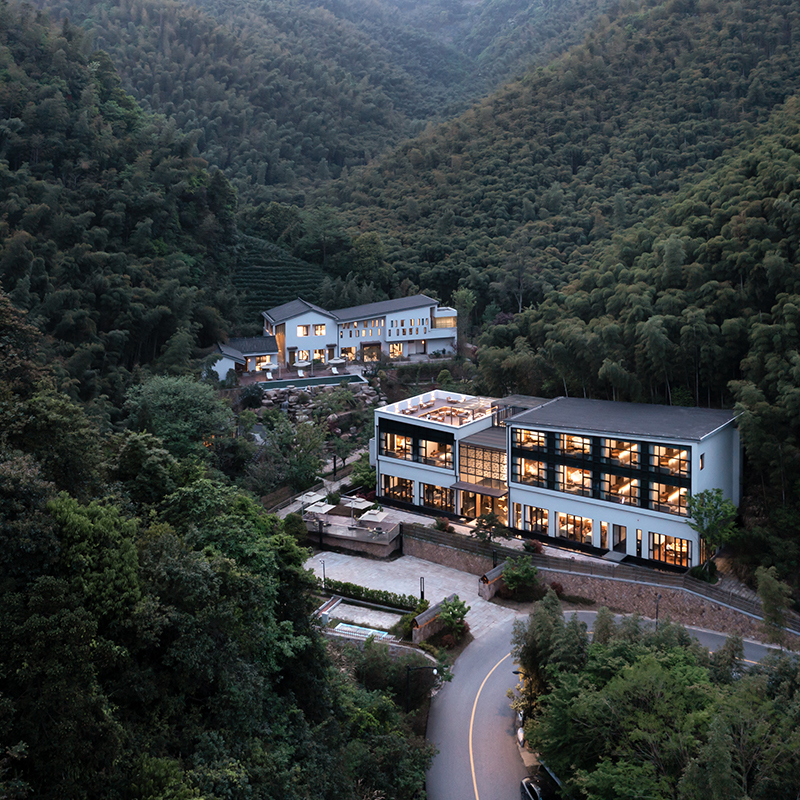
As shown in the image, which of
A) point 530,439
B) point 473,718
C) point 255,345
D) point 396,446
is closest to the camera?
point 473,718

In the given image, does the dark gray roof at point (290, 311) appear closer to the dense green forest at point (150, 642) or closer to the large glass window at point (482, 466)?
the large glass window at point (482, 466)

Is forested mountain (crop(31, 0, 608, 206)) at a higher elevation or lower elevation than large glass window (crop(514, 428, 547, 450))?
higher

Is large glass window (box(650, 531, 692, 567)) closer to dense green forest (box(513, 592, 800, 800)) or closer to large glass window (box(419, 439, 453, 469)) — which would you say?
dense green forest (box(513, 592, 800, 800))

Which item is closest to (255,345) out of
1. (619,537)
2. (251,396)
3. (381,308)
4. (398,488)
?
(251,396)

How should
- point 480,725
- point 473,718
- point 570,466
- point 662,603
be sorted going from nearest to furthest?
point 480,725, point 473,718, point 662,603, point 570,466

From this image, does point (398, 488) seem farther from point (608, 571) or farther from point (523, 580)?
point (608, 571)

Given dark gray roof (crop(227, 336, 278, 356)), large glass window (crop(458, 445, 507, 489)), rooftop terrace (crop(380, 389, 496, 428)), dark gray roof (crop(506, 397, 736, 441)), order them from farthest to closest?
dark gray roof (crop(227, 336, 278, 356)) → rooftop terrace (crop(380, 389, 496, 428)) → large glass window (crop(458, 445, 507, 489)) → dark gray roof (crop(506, 397, 736, 441))

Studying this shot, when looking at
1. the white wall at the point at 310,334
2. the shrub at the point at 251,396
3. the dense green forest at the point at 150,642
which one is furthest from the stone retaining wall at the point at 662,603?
the white wall at the point at 310,334

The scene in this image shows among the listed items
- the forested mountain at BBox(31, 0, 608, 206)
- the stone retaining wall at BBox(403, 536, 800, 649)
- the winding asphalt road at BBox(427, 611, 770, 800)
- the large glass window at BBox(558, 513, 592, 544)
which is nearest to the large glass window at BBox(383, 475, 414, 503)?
the stone retaining wall at BBox(403, 536, 800, 649)
